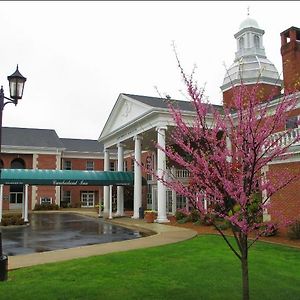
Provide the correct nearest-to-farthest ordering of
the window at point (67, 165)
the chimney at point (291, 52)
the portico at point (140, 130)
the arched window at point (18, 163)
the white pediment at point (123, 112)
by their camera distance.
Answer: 1. the chimney at point (291, 52)
2. the portico at point (140, 130)
3. the white pediment at point (123, 112)
4. the arched window at point (18, 163)
5. the window at point (67, 165)

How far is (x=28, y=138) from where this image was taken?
163 feet

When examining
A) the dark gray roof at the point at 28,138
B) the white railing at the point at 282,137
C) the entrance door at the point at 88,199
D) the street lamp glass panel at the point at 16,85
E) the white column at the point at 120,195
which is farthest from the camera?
the entrance door at the point at 88,199

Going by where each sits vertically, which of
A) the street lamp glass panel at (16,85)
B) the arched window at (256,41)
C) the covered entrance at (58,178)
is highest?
the arched window at (256,41)

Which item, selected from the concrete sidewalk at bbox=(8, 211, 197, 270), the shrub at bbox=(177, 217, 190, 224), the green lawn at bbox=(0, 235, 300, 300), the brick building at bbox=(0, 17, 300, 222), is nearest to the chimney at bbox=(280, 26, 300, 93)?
the brick building at bbox=(0, 17, 300, 222)

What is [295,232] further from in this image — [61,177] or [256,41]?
[256,41]

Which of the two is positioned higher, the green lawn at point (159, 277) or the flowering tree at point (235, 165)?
the flowering tree at point (235, 165)

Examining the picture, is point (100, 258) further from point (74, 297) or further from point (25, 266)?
point (74, 297)

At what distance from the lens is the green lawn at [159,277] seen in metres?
7.26

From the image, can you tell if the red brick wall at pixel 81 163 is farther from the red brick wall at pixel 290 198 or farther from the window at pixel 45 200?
the red brick wall at pixel 290 198

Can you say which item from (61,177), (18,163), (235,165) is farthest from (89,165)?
(235,165)

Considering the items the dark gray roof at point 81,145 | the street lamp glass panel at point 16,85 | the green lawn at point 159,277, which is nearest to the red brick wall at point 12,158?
the dark gray roof at point 81,145

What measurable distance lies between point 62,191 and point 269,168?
37.8m

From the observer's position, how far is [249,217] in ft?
18.9

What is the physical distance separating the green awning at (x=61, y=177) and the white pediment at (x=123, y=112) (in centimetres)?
433
